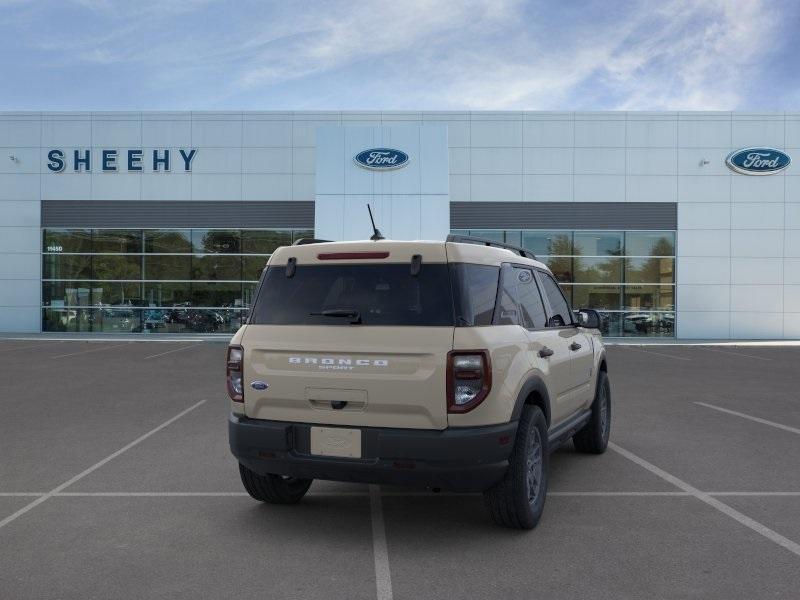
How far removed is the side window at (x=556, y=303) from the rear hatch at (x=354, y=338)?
5.34 feet

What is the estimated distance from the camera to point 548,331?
513 centimetres

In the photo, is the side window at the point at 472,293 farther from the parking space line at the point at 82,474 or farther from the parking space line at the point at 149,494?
the parking space line at the point at 82,474

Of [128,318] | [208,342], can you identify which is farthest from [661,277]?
[128,318]

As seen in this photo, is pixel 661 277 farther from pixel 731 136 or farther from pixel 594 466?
pixel 594 466

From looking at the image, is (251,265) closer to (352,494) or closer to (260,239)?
(260,239)

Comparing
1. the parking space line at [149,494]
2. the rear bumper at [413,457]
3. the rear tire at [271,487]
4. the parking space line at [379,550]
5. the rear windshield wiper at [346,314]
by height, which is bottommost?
the parking space line at [149,494]

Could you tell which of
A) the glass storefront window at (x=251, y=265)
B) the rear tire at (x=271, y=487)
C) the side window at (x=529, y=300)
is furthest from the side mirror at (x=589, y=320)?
the glass storefront window at (x=251, y=265)

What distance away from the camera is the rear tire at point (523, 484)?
13.9 ft

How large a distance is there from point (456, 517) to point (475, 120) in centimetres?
2383

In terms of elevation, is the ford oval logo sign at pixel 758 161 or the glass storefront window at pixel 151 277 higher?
the ford oval logo sign at pixel 758 161

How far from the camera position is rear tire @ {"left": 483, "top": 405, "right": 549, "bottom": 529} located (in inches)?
167

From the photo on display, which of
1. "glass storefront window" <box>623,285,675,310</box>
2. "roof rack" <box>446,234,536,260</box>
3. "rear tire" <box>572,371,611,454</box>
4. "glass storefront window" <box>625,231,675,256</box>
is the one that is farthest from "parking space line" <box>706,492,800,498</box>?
"glass storefront window" <box>625,231,675,256</box>

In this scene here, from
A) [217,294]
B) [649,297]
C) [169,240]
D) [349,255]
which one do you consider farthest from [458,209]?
[349,255]

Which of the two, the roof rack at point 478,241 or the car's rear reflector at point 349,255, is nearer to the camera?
the car's rear reflector at point 349,255
